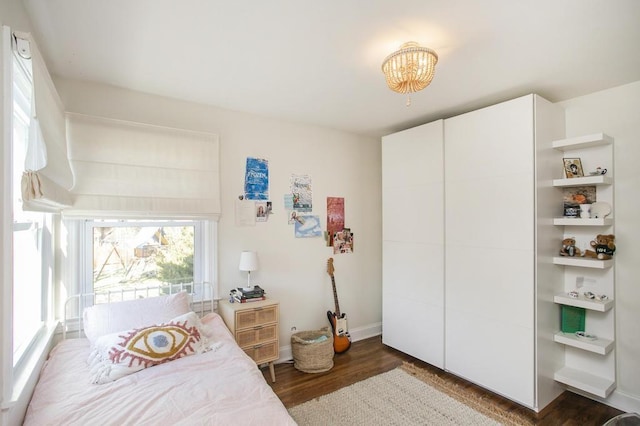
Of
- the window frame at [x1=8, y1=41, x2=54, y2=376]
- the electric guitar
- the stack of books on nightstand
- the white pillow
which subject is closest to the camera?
the window frame at [x1=8, y1=41, x2=54, y2=376]

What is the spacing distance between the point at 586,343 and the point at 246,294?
2779mm

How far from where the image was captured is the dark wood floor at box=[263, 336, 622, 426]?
2.36 m

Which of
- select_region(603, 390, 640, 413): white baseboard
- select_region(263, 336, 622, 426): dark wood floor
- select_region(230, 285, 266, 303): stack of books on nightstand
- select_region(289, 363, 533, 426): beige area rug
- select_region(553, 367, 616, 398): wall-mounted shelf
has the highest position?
select_region(230, 285, 266, 303): stack of books on nightstand

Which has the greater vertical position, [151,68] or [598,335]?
[151,68]

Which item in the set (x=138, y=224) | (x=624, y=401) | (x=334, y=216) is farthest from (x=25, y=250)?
(x=624, y=401)

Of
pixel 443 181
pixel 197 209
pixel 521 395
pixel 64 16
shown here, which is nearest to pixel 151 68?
pixel 64 16

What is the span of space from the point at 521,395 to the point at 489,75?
2456 millimetres

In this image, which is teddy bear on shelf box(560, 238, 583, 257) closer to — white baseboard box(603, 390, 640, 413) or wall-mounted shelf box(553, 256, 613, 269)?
wall-mounted shelf box(553, 256, 613, 269)

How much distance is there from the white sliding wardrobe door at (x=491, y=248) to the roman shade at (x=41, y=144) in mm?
2967

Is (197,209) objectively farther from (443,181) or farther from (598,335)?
(598,335)

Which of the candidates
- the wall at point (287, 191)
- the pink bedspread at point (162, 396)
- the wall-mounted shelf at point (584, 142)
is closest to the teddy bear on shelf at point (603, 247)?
the wall-mounted shelf at point (584, 142)

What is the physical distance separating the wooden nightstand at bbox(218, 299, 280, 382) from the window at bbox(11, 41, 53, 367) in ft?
4.14

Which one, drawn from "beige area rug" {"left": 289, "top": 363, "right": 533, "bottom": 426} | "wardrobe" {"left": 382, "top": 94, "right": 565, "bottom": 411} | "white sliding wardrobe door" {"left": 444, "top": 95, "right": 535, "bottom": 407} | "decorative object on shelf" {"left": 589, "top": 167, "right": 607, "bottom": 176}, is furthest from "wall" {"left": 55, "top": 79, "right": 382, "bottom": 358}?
"decorative object on shelf" {"left": 589, "top": 167, "right": 607, "bottom": 176}

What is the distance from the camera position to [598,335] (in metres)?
2.56
